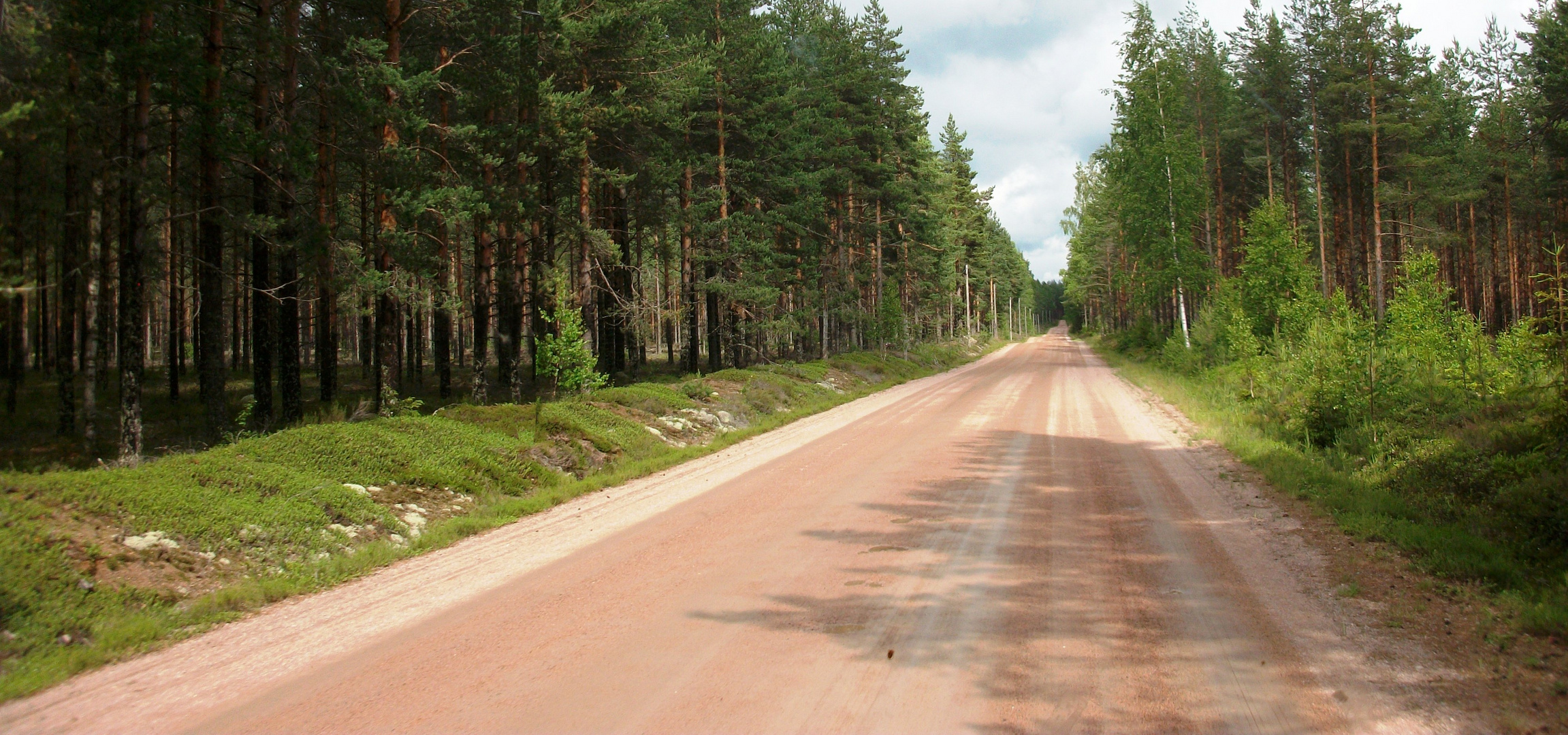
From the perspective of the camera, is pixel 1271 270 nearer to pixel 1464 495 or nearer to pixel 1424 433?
pixel 1424 433

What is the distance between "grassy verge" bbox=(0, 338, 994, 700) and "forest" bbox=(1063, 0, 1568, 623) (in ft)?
28.2

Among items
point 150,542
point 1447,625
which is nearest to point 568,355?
point 150,542

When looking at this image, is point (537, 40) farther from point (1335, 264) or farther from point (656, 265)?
point (1335, 264)

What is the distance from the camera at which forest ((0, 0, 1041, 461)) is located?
13836mm

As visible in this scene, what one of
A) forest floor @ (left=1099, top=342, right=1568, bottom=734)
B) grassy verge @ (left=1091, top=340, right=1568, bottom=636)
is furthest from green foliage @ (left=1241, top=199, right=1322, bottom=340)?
forest floor @ (left=1099, top=342, right=1568, bottom=734)

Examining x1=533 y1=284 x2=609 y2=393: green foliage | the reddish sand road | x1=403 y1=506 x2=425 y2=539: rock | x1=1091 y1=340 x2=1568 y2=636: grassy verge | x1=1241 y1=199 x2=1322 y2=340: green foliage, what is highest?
x1=1241 y1=199 x2=1322 y2=340: green foliage

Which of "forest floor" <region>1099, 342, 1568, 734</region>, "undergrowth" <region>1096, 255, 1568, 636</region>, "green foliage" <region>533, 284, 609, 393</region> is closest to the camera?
"forest floor" <region>1099, 342, 1568, 734</region>

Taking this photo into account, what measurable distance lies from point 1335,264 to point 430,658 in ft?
180

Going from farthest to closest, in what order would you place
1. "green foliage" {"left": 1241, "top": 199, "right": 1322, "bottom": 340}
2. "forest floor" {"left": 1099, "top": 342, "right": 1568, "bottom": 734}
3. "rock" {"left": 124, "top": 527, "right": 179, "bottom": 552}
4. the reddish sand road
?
"green foliage" {"left": 1241, "top": 199, "right": 1322, "bottom": 340} < "rock" {"left": 124, "top": 527, "right": 179, "bottom": 552} < the reddish sand road < "forest floor" {"left": 1099, "top": 342, "right": 1568, "bottom": 734}

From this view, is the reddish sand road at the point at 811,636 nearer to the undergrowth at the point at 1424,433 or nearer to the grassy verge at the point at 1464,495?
the grassy verge at the point at 1464,495

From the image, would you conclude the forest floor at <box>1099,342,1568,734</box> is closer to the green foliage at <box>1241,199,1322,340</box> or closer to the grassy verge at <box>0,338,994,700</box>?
the grassy verge at <box>0,338,994,700</box>

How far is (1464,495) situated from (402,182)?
16.0 meters

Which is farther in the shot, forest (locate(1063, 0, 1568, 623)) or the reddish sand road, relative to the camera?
forest (locate(1063, 0, 1568, 623))

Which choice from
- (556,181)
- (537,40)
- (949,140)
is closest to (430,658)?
A: (537,40)
